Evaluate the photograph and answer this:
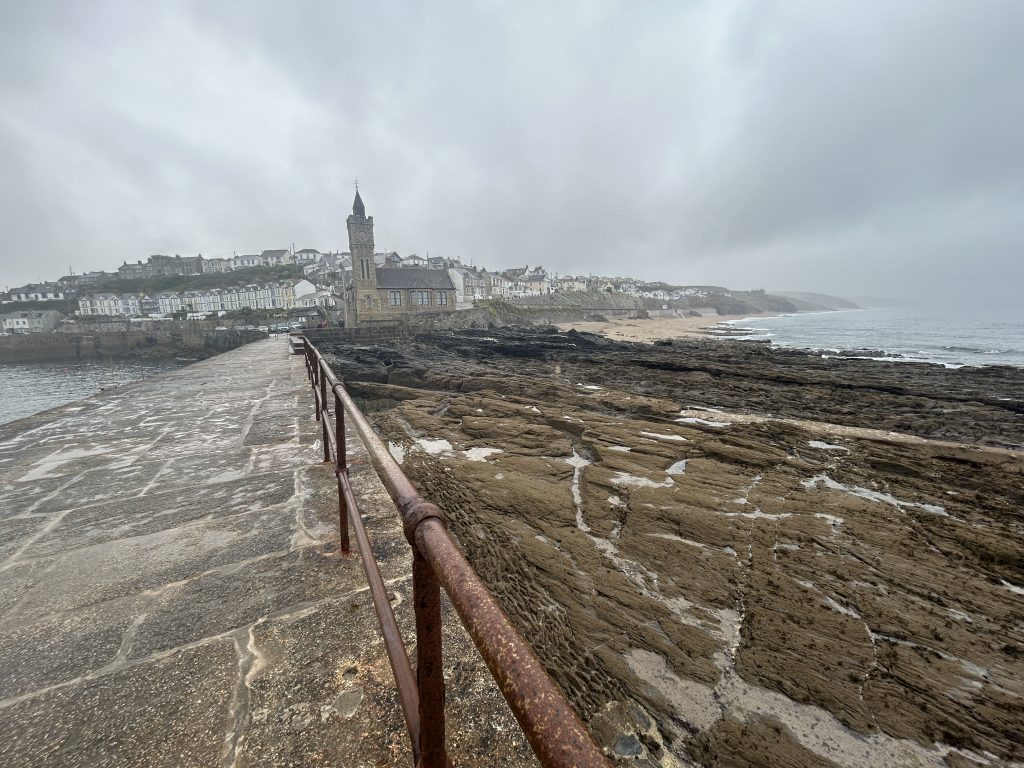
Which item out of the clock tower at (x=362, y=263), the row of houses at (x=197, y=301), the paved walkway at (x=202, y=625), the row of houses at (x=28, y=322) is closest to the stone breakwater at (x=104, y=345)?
the clock tower at (x=362, y=263)

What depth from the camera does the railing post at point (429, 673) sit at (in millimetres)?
881

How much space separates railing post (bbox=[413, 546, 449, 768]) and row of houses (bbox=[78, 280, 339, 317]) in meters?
81.0

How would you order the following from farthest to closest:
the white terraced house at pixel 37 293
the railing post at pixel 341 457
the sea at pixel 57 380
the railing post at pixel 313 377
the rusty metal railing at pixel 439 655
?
1. the white terraced house at pixel 37 293
2. the sea at pixel 57 380
3. the railing post at pixel 313 377
4. the railing post at pixel 341 457
5. the rusty metal railing at pixel 439 655

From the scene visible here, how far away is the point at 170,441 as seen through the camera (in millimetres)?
4320

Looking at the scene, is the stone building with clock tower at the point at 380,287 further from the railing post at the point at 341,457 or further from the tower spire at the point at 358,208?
the railing post at the point at 341,457

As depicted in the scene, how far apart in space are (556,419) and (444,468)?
10.8 ft

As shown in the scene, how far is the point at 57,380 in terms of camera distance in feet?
104

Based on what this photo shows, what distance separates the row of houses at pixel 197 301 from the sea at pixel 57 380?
3426cm

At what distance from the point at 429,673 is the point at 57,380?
149 ft

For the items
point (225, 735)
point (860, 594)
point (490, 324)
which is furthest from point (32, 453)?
point (490, 324)

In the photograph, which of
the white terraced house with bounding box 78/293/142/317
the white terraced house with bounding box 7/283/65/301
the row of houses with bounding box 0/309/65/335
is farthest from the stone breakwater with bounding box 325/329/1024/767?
the white terraced house with bounding box 7/283/65/301

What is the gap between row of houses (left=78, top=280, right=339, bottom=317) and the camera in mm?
74312

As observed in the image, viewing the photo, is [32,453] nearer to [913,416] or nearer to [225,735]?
[225,735]

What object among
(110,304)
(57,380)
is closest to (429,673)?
(57,380)
